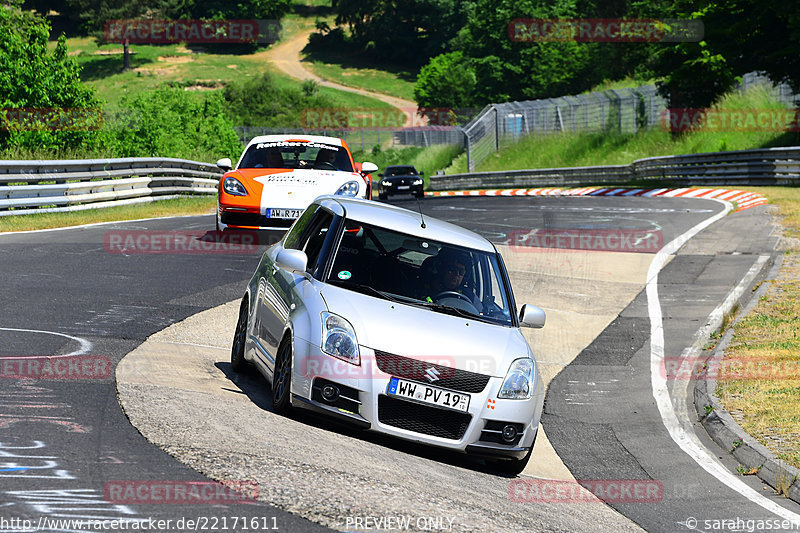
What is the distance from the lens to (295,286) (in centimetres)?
786

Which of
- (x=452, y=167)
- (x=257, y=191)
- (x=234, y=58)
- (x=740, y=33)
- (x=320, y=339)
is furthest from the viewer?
(x=234, y=58)

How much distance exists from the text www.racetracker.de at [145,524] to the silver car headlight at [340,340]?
207 cm

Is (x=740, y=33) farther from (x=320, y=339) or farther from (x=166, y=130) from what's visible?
(x=320, y=339)

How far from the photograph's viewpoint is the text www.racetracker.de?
179 inches

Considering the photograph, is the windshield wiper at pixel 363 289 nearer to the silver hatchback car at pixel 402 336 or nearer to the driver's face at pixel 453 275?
the silver hatchback car at pixel 402 336

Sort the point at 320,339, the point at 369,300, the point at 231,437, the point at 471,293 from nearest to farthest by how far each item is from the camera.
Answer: the point at 231,437 < the point at 320,339 < the point at 369,300 < the point at 471,293

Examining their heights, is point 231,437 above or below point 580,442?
above

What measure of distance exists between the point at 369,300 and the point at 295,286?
679 mm

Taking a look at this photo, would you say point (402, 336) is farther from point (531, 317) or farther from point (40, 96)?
point (40, 96)

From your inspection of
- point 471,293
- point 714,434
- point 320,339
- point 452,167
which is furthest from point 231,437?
point 452,167

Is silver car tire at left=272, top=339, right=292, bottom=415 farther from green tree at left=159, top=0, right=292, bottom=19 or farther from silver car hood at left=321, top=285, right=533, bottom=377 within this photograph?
green tree at left=159, top=0, right=292, bottom=19

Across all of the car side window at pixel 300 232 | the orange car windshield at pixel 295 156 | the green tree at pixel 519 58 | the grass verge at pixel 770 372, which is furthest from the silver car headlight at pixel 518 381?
the green tree at pixel 519 58

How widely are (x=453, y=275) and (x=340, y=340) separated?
4.75 ft

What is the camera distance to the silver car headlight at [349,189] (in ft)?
51.3
